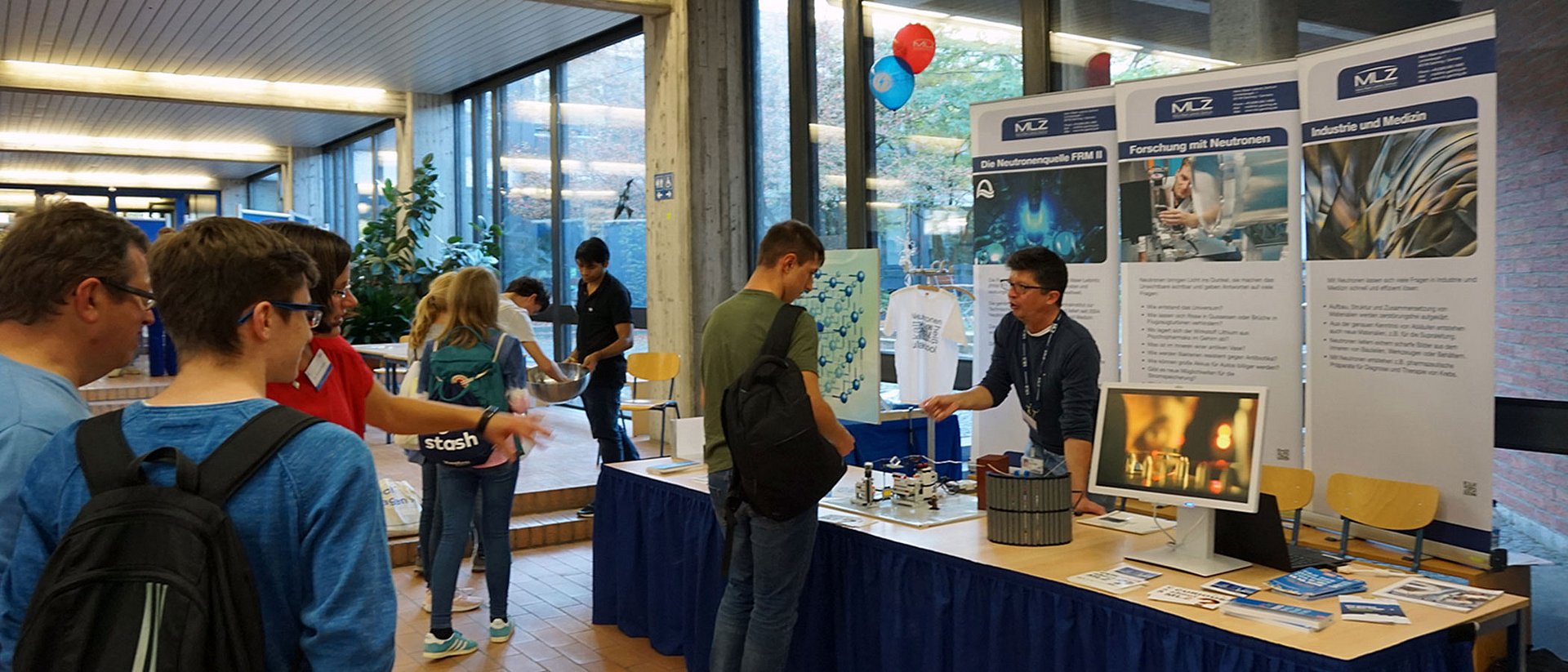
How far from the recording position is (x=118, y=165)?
61.7ft

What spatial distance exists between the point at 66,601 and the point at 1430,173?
12.6 ft

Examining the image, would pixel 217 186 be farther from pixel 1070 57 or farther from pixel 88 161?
pixel 1070 57

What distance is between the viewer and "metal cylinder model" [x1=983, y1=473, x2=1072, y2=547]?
10.1 feet

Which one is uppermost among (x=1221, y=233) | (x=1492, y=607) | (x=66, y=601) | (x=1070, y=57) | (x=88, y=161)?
(x=88, y=161)

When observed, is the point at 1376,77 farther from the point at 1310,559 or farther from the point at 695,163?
the point at 695,163

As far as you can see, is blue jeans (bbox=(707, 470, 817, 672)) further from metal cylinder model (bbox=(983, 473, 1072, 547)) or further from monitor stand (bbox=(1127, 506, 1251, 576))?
monitor stand (bbox=(1127, 506, 1251, 576))

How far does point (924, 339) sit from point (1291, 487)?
104 inches

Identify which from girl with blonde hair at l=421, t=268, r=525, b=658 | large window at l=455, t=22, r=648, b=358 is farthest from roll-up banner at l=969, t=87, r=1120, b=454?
large window at l=455, t=22, r=648, b=358

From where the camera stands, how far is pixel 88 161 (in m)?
18.1

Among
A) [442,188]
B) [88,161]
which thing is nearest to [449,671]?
[442,188]

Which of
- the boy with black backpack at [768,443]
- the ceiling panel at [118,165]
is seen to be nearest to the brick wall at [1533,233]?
the boy with black backpack at [768,443]

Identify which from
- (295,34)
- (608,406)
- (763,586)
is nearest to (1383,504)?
(763,586)

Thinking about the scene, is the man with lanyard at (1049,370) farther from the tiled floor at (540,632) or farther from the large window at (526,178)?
the large window at (526,178)

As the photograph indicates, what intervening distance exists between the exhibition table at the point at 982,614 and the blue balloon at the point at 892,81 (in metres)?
2.99
